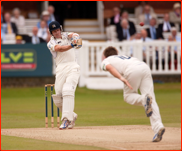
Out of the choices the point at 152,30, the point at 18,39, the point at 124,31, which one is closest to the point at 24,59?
the point at 18,39

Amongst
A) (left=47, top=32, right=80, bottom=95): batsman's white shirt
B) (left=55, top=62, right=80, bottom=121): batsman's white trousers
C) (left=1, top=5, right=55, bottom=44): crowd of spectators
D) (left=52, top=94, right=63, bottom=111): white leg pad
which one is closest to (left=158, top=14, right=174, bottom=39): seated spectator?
(left=1, top=5, right=55, bottom=44): crowd of spectators

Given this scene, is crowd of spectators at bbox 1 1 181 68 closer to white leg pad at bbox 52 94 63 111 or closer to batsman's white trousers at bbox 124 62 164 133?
white leg pad at bbox 52 94 63 111

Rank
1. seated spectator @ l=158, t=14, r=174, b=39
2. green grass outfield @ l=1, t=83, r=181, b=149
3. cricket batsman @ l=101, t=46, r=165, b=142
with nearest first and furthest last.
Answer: cricket batsman @ l=101, t=46, r=165, b=142 < green grass outfield @ l=1, t=83, r=181, b=149 < seated spectator @ l=158, t=14, r=174, b=39

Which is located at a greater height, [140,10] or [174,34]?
[140,10]

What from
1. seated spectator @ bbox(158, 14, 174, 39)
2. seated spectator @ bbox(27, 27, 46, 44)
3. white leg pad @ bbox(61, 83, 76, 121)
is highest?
seated spectator @ bbox(158, 14, 174, 39)

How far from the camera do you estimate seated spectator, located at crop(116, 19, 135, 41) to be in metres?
17.8

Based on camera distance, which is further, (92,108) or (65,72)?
(92,108)

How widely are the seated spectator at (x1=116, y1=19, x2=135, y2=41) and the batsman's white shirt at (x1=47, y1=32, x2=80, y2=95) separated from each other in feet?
32.4

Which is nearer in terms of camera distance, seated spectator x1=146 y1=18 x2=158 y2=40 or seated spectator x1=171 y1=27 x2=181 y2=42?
seated spectator x1=171 y1=27 x2=181 y2=42

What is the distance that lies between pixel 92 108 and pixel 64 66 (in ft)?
13.1

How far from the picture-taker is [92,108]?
11719 mm

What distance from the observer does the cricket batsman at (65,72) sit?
7.70m

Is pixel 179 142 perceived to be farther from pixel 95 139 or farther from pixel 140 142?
pixel 95 139

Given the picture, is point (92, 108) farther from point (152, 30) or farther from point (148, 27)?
point (148, 27)
